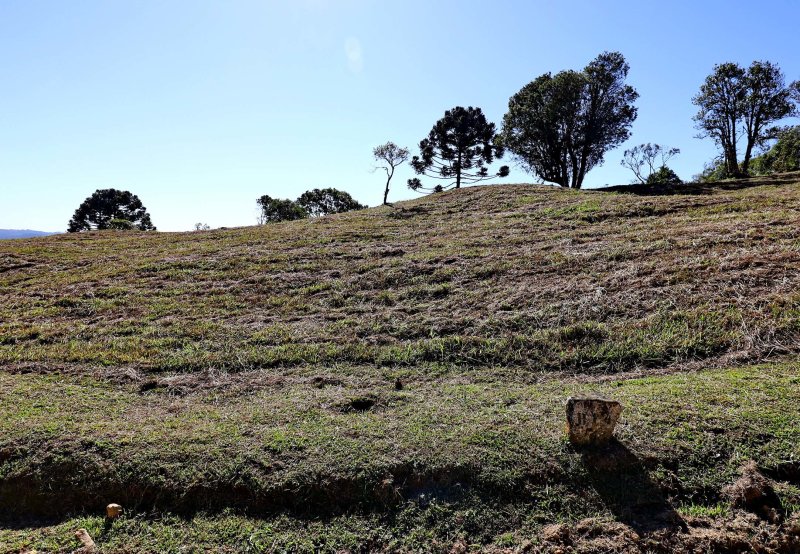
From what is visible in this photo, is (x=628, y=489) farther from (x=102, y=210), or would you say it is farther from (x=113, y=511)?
(x=102, y=210)

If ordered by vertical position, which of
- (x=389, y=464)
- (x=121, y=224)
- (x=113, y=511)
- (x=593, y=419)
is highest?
(x=121, y=224)

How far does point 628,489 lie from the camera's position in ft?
9.68

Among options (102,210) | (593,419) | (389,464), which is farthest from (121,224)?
(593,419)

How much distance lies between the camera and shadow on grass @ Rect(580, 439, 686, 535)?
107 inches

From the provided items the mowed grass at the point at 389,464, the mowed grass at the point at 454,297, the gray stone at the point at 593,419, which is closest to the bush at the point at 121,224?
the mowed grass at the point at 454,297

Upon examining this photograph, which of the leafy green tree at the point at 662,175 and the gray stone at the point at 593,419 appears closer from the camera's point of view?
the gray stone at the point at 593,419

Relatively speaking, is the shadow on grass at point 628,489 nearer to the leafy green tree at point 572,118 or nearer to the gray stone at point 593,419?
the gray stone at point 593,419

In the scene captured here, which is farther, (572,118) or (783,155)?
(783,155)

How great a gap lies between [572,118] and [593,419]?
972 inches

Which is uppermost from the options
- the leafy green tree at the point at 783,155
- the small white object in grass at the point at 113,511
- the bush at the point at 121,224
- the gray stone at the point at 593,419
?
the leafy green tree at the point at 783,155

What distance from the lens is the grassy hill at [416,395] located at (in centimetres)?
292

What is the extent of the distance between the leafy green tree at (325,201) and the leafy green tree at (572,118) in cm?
2330

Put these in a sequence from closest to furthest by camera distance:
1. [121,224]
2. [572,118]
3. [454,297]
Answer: [454,297] < [572,118] < [121,224]

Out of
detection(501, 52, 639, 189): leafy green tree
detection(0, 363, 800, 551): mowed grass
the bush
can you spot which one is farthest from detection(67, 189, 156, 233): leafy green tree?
detection(0, 363, 800, 551): mowed grass
